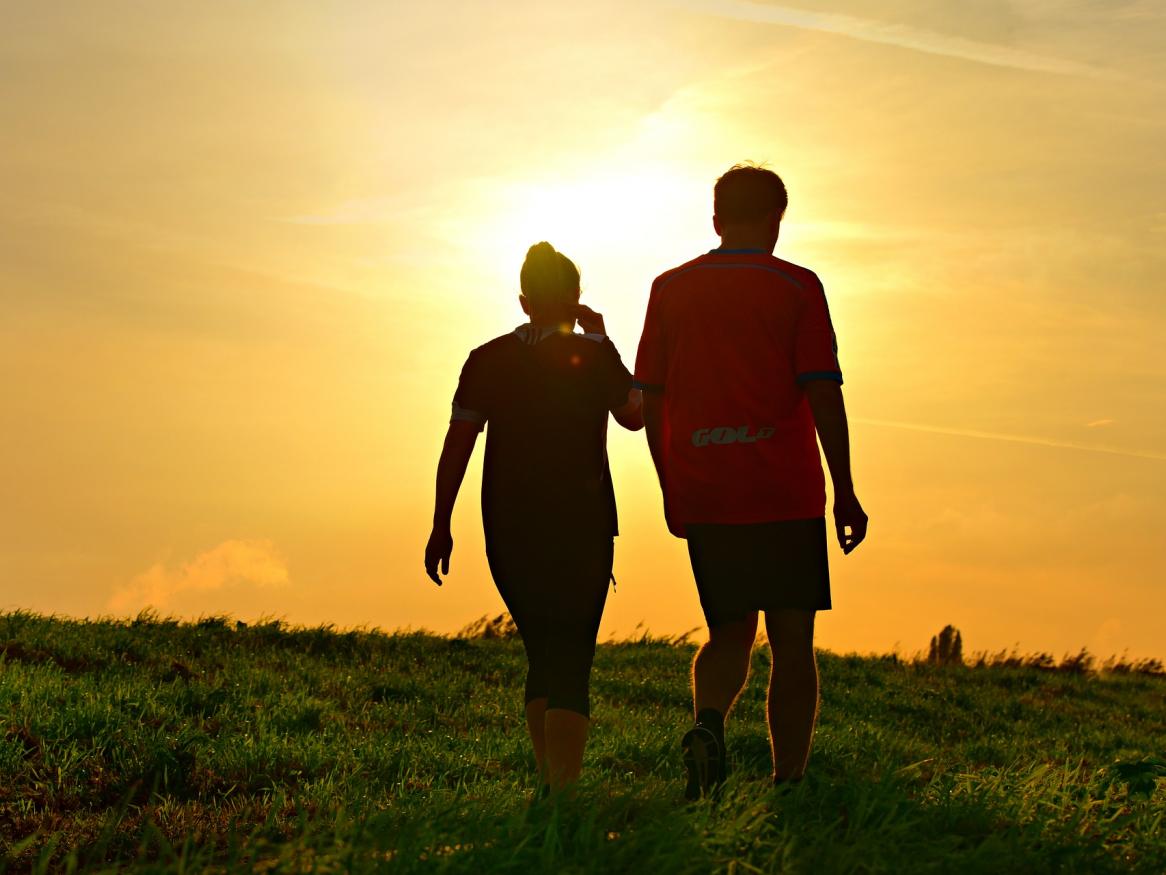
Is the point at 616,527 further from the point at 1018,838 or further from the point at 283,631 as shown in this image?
the point at 283,631

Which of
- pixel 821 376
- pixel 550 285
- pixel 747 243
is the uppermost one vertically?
pixel 747 243

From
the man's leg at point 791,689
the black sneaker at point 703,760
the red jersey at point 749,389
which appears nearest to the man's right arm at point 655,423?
the red jersey at point 749,389

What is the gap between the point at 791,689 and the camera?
543cm

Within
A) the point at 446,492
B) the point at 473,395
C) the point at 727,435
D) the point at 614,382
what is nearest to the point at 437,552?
the point at 446,492

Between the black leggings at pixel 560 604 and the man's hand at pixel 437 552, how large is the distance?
0.35 meters

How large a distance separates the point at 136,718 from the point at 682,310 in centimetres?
509

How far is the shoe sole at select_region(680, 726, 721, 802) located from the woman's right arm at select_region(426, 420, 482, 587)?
1.58 m

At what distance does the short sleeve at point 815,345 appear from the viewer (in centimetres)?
535

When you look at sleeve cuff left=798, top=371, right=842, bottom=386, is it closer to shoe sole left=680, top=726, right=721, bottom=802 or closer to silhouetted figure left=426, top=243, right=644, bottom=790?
silhouetted figure left=426, top=243, right=644, bottom=790

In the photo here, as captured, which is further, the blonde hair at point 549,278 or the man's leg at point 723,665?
the blonde hair at point 549,278

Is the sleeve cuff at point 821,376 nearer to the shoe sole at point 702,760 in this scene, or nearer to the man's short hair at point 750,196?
the man's short hair at point 750,196

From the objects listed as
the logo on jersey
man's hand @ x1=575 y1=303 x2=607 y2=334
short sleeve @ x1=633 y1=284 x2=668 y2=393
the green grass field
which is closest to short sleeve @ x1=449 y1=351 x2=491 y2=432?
man's hand @ x1=575 y1=303 x2=607 y2=334

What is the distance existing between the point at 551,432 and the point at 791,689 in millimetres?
1635

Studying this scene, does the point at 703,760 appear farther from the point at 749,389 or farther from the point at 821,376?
the point at 821,376
